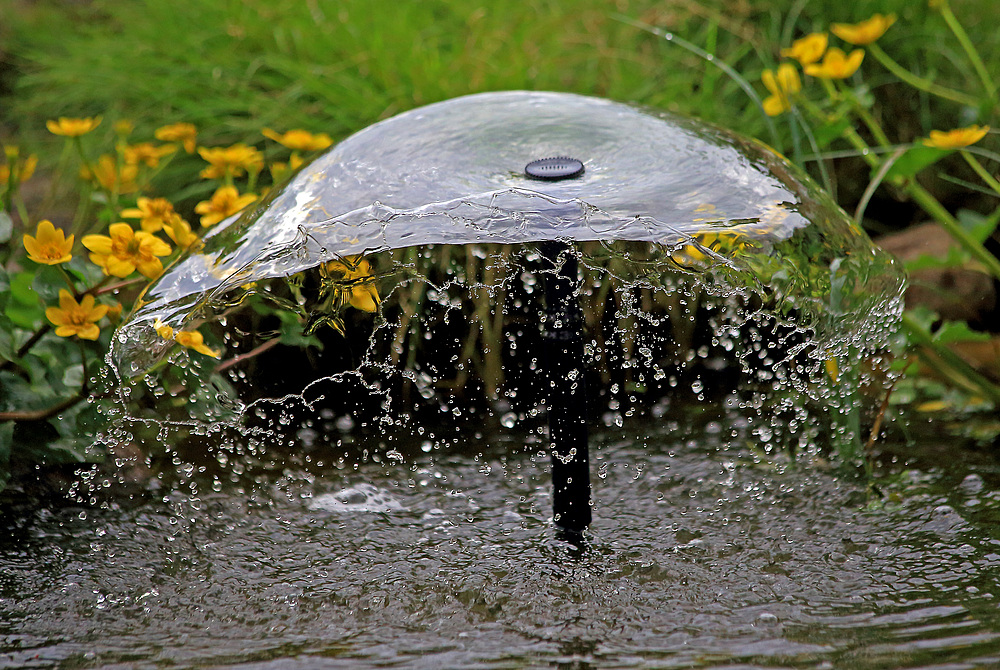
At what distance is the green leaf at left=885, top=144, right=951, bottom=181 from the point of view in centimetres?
200

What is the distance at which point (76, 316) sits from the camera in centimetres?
176

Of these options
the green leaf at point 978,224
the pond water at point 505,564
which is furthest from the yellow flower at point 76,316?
the green leaf at point 978,224

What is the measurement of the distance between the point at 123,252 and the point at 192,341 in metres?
0.24

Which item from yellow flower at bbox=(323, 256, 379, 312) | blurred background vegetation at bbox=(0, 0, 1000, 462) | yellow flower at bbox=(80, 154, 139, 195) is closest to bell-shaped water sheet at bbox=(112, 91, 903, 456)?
yellow flower at bbox=(323, 256, 379, 312)

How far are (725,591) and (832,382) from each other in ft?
2.57

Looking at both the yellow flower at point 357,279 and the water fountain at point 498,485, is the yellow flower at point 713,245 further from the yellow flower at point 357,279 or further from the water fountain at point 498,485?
the yellow flower at point 357,279

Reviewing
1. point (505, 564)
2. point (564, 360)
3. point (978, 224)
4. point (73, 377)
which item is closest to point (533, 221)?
point (564, 360)

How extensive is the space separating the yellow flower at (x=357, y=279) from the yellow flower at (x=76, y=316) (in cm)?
48

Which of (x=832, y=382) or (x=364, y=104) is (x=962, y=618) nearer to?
(x=832, y=382)

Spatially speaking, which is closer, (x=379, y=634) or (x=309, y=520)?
(x=379, y=634)

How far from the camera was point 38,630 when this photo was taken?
147 centimetres

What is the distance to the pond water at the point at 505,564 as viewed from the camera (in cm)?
135

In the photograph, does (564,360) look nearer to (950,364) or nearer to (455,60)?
(950,364)

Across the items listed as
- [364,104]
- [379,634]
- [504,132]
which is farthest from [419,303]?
[379,634]
